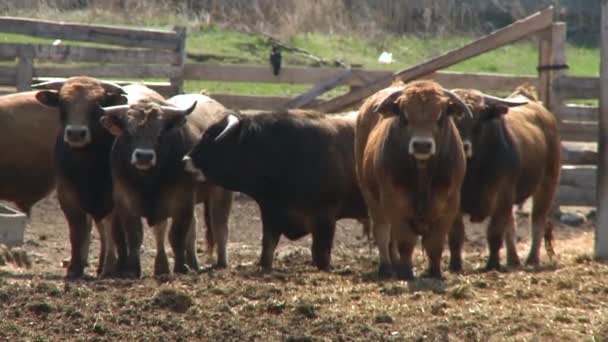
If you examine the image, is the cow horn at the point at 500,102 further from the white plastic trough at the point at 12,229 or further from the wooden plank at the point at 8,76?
the wooden plank at the point at 8,76

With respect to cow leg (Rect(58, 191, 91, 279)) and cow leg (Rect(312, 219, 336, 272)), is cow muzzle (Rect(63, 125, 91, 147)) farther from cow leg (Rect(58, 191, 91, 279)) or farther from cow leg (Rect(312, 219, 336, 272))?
cow leg (Rect(312, 219, 336, 272))

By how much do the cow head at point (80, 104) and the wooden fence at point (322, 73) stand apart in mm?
6425

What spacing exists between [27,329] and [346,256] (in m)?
6.74

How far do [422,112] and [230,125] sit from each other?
296cm

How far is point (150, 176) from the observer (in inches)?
561

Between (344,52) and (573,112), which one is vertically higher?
(573,112)

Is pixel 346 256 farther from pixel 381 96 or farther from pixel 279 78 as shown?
pixel 279 78

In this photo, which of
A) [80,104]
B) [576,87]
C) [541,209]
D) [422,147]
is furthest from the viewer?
[576,87]

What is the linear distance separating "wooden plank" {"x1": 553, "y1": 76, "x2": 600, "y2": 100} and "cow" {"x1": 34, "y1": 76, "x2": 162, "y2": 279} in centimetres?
706

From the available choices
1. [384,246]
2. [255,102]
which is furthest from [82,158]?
[255,102]

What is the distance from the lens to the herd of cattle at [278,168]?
1327 centimetres

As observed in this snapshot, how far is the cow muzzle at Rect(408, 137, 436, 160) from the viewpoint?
41.4ft

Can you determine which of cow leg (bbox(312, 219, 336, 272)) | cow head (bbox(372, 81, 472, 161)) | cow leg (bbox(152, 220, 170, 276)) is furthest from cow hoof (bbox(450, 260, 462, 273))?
cow leg (bbox(152, 220, 170, 276))

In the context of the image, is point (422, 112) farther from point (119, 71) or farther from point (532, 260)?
point (119, 71)
